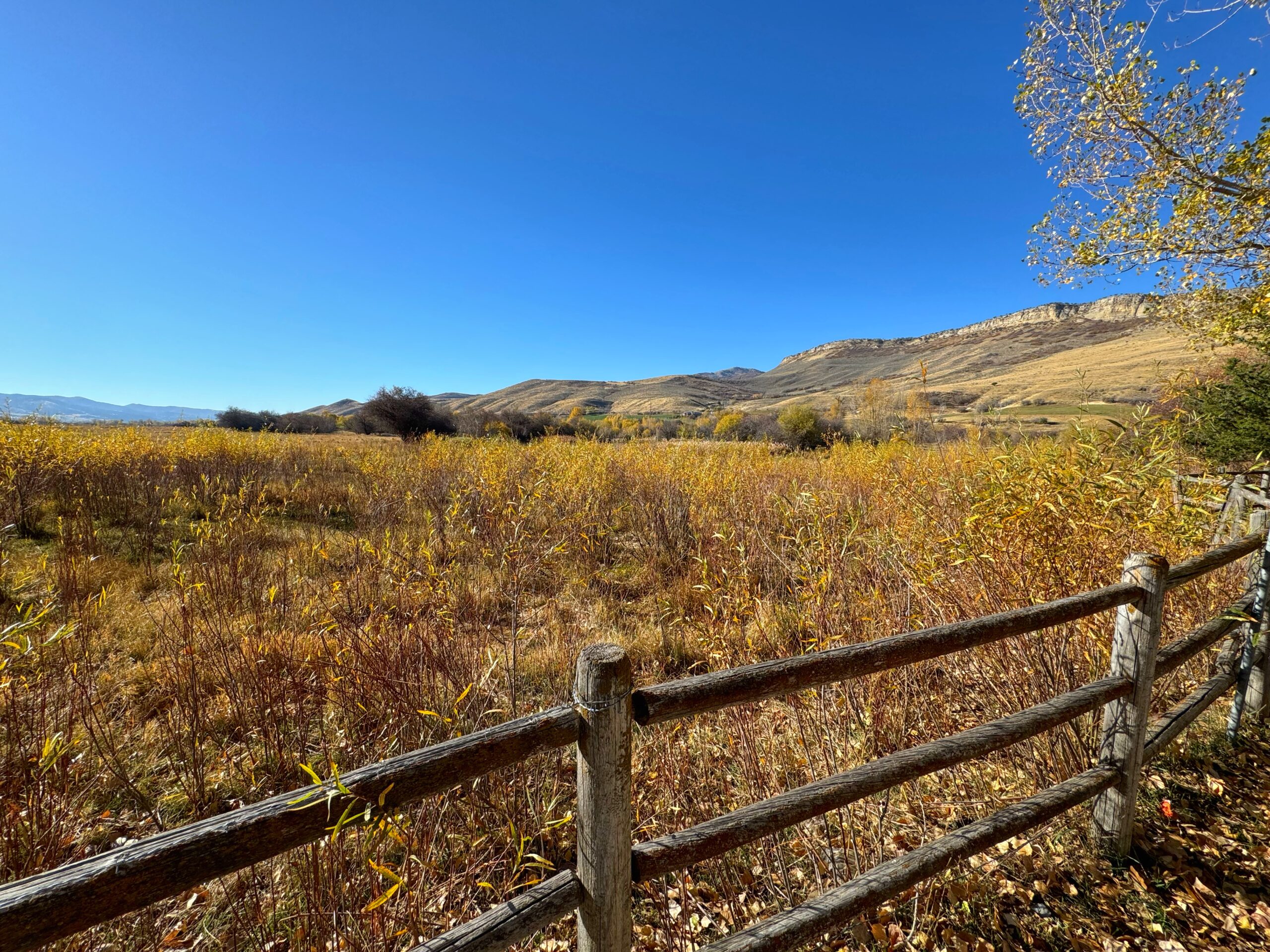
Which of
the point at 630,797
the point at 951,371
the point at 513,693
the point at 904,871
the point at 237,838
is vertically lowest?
the point at 904,871

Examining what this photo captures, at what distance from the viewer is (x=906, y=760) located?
5.69 feet

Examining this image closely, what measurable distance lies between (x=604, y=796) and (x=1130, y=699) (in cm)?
241

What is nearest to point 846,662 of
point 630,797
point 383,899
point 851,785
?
Answer: point 851,785

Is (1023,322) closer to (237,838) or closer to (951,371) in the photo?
(951,371)

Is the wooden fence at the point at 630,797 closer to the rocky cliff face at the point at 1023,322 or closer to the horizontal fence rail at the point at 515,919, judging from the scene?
the horizontal fence rail at the point at 515,919

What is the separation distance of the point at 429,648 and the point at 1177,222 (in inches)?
395

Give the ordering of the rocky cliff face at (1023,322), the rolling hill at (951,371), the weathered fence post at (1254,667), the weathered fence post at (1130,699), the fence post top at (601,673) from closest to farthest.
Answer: the fence post top at (601,673) → the weathered fence post at (1130,699) → the weathered fence post at (1254,667) → the rolling hill at (951,371) → the rocky cliff face at (1023,322)

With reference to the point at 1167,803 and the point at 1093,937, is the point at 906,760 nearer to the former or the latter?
the point at 1093,937

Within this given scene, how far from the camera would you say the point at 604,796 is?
120cm

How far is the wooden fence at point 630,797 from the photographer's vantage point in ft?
2.75

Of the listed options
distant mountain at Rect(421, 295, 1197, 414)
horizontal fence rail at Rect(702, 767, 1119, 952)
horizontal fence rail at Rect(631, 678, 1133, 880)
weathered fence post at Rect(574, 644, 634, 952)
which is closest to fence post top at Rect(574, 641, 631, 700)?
weathered fence post at Rect(574, 644, 634, 952)

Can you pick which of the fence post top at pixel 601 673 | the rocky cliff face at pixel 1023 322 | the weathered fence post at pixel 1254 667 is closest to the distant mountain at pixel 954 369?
the rocky cliff face at pixel 1023 322

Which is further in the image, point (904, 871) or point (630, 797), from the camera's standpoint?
point (904, 871)

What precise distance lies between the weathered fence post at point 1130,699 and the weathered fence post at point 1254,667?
146 centimetres
